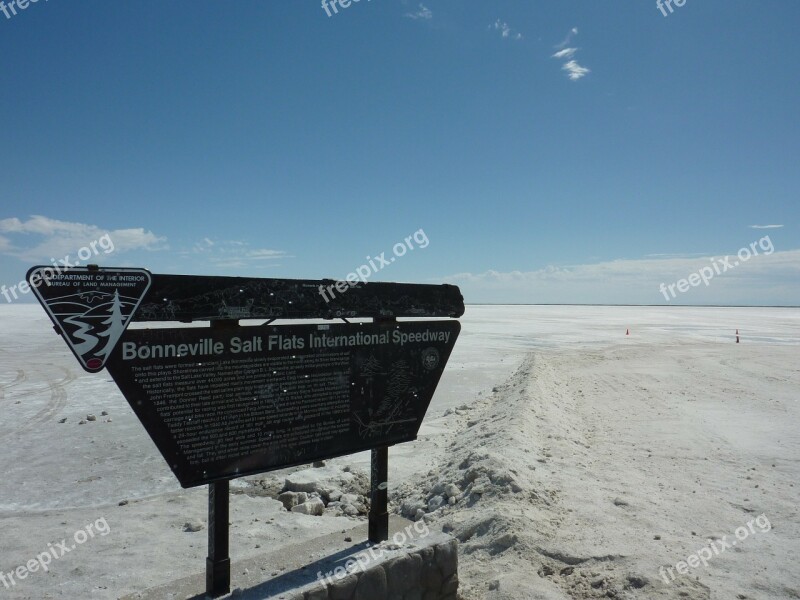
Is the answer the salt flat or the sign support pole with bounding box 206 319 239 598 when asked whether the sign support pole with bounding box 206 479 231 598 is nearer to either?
the sign support pole with bounding box 206 319 239 598

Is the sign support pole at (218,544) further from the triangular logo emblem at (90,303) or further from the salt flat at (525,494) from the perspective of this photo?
the salt flat at (525,494)

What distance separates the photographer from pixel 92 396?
1283 cm

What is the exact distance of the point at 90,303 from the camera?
2492 mm

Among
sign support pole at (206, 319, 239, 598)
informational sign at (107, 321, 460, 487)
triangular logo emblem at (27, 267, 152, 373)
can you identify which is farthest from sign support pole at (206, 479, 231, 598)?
triangular logo emblem at (27, 267, 152, 373)

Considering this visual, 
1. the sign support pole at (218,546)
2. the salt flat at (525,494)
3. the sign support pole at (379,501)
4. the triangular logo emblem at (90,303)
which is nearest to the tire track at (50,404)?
the salt flat at (525,494)

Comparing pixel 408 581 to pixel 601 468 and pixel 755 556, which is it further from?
pixel 601 468

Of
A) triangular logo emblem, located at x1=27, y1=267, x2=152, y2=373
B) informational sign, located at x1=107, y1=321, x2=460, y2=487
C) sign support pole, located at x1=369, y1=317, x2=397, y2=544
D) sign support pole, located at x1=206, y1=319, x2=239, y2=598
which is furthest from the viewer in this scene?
sign support pole, located at x1=369, y1=317, x2=397, y2=544

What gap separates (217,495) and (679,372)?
16174 millimetres

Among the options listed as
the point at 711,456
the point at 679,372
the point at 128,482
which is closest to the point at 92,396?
the point at 128,482

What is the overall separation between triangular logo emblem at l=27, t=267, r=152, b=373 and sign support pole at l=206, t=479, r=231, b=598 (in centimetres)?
102

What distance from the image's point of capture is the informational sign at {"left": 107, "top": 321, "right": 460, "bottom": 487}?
272 centimetres

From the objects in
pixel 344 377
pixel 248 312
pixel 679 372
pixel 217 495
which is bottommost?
pixel 679 372

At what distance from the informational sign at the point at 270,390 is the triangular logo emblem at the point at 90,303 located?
86mm

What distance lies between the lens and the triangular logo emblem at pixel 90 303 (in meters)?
2.39
